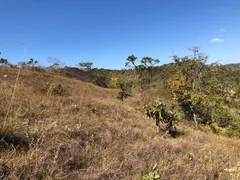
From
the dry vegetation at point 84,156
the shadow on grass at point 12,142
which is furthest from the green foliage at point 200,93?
the shadow on grass at point 12,142

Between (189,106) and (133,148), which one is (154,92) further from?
(133,148)

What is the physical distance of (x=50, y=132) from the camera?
2492mm

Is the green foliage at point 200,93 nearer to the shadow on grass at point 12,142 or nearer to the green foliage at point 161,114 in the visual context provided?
the green foliage at point 161,114

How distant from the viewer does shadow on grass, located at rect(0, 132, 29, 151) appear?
1.93 metres

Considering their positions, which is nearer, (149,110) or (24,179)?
(24,179)

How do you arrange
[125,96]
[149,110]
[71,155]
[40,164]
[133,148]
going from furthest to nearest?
[125,96] < [149,110] < [133,148] < [71,155] < [40,164]

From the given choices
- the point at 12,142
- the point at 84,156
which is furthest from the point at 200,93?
the point at 12,142

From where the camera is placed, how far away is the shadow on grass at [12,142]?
193 cm

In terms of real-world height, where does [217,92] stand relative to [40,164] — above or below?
above

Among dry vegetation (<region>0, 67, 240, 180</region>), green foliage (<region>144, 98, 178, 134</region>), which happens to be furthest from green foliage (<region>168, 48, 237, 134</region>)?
dry vegetation (<region>0, 67, 240, 180</region>)

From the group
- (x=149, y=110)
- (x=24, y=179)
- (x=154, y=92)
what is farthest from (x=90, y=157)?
(x=154, y=92)

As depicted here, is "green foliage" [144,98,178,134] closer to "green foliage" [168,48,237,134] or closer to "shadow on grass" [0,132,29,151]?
"shadow on grass" [0,132,29,151]

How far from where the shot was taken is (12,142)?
2.05m

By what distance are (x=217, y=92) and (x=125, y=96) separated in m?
8.14
